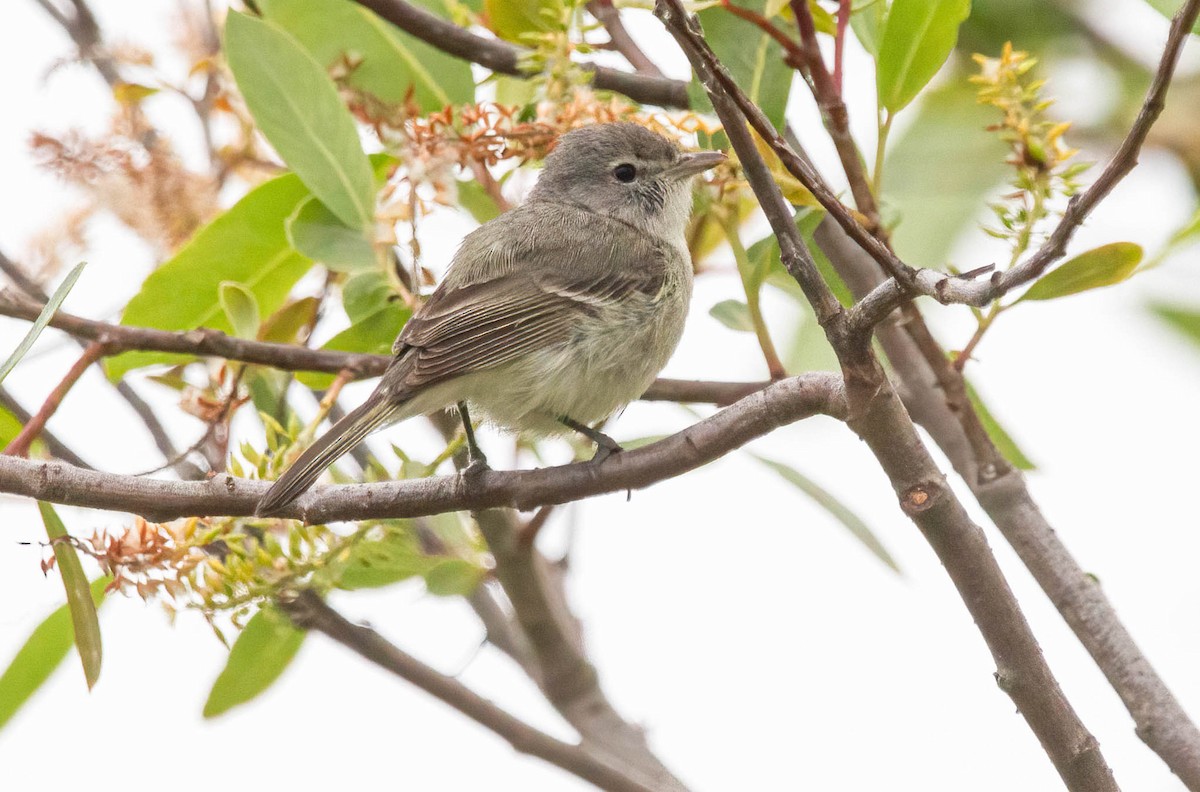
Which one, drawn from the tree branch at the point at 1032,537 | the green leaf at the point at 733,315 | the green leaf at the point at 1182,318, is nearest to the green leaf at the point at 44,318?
the green leaf at the point at 733,315

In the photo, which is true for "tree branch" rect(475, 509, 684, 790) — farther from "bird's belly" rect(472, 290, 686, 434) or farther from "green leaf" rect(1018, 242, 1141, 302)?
"green leaf" rect(1018, 242, 1141, 302)

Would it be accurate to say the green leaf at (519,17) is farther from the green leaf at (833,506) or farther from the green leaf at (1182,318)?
the green leaf at (1182,318)

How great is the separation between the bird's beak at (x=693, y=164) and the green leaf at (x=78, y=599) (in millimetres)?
1398

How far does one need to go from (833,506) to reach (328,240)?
123cm

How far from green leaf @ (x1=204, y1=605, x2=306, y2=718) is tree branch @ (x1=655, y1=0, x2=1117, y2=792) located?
1459 millimetres

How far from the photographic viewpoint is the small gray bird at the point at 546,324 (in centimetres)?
286

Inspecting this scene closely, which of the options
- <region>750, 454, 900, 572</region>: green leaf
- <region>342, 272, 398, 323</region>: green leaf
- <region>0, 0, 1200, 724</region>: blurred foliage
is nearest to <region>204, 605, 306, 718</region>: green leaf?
<region>0, 0, 1200, 724</region>: blurred foliage

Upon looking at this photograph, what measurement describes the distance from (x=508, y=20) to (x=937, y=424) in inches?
47.8

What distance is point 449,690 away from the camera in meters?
2.34

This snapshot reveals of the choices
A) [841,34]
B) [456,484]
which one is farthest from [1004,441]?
[456,484]

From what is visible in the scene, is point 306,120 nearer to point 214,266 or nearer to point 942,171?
point 214,266

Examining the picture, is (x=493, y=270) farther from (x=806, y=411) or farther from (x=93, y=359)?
(x=806, y=411)

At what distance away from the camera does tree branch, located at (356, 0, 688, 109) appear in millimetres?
2752

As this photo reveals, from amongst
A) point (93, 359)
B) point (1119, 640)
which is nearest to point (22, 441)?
point (93, 359)
